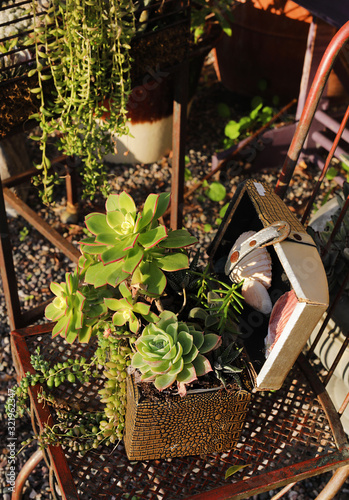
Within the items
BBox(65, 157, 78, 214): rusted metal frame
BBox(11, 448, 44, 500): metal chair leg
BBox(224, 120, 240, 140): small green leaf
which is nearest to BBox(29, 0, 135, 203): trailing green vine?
BBox(11, 448, 44, 500): metal chair leg

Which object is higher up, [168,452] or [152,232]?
[152,232]

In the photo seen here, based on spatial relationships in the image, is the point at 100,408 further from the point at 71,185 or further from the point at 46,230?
the point at 71,185

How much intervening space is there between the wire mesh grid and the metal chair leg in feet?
0.71

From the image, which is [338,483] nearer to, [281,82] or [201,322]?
[201,322]

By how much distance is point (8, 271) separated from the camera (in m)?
1.43

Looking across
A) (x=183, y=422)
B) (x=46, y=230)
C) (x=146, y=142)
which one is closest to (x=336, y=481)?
(x=183, y=422)

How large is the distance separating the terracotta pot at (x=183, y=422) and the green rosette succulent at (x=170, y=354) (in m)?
0.04

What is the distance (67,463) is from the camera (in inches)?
40.8

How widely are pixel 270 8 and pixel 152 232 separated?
2154 millimetres

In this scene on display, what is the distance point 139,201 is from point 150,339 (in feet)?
5.49

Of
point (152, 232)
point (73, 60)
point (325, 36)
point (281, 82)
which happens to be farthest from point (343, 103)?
point (152, 232)

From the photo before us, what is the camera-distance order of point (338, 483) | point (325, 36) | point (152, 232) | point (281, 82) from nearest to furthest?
point (152, 232), point (338, 483), point (325, 36), point (281, 82)

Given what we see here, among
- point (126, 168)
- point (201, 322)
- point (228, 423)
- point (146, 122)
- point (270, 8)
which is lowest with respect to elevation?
point (126, 168)

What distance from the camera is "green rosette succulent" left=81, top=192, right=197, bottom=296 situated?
0.89 meters
